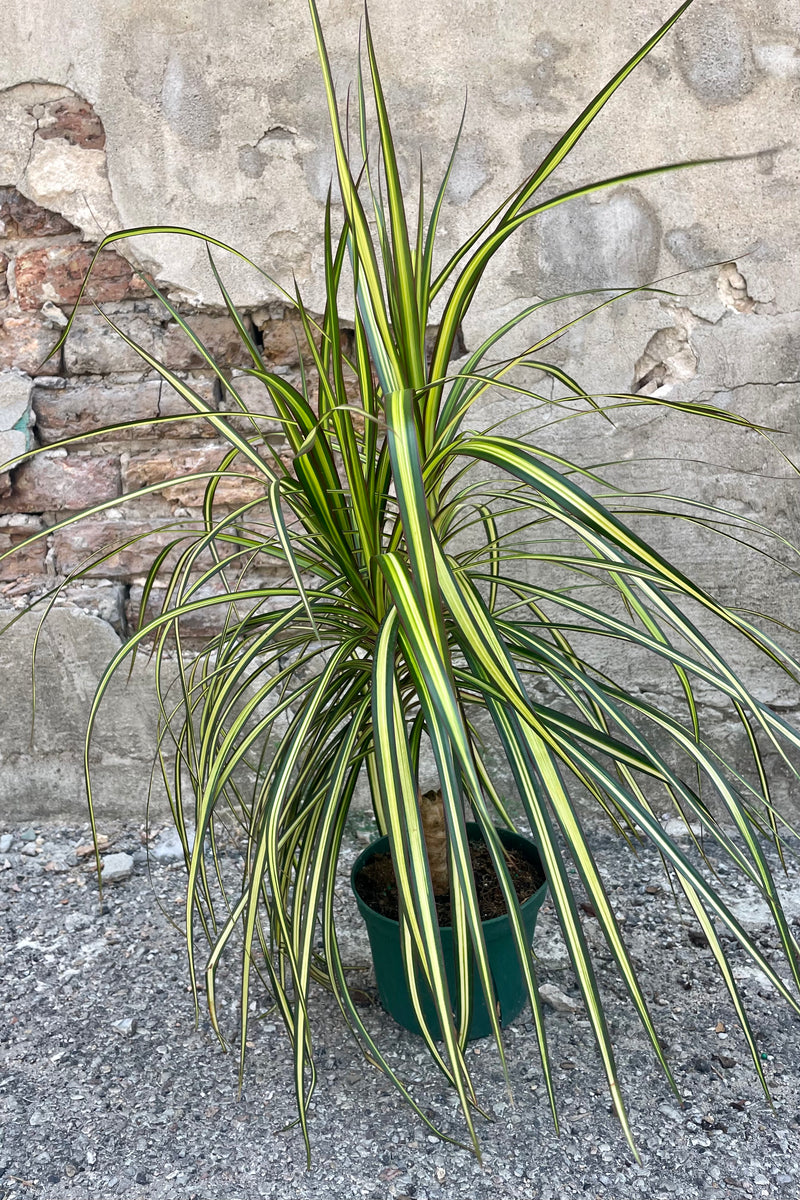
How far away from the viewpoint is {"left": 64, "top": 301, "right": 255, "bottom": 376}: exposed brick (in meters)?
1.82

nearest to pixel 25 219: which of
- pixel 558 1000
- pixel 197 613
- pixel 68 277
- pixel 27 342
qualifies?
pixel 68 277

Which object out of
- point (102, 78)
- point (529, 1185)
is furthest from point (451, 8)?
point (529, 1185)

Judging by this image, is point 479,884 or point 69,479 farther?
point 69,479

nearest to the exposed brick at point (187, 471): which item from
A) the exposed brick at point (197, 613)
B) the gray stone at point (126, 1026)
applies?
the exposed brick at point (197, 613)

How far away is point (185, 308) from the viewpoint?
1.78 m

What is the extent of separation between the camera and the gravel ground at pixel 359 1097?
111cm

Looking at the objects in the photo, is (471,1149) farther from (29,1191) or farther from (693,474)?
(693,474)

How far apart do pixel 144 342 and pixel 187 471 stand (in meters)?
0.28

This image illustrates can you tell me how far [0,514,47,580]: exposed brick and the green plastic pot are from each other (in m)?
1.04

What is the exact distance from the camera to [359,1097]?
1.23 metres

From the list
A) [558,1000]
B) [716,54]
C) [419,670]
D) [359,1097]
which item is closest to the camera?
[419,670]

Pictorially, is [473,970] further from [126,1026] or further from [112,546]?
[112,546]

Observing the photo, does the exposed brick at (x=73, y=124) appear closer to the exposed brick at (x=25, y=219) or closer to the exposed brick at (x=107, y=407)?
the exposed brick at (x=25, y=219)

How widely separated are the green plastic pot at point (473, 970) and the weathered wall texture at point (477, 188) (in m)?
0.80
